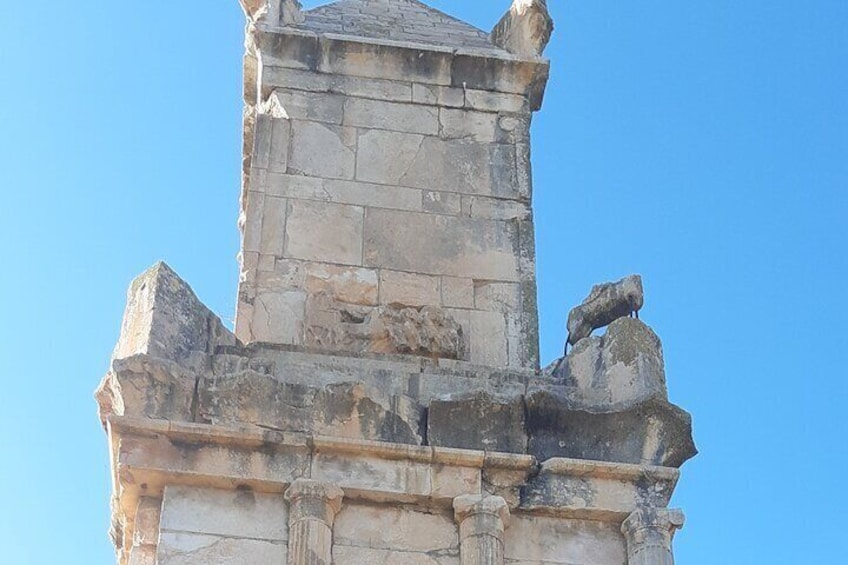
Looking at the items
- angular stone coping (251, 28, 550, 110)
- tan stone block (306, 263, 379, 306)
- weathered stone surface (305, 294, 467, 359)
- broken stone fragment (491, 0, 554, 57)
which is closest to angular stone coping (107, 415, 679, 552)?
weathered stone surface (305, 294, 467, 359)

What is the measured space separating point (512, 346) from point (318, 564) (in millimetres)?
2472

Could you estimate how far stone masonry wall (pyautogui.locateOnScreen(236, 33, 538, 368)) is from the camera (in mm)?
10961

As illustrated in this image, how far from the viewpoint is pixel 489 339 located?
11.0m

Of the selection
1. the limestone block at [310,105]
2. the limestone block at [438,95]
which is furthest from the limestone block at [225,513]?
the limestone block at [438,95]

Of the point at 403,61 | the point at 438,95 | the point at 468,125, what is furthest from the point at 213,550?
the point at 403,61

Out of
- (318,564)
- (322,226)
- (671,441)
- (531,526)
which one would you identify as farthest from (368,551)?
(322,226)

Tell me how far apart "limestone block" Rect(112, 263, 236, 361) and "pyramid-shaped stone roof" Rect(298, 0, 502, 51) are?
9.69 ft

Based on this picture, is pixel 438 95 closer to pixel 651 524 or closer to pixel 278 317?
pixel 278 317

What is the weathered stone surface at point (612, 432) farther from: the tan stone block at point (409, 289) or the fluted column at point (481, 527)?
the tan stone block at point (409, 289)

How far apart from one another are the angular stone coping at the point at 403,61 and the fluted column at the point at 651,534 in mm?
3969

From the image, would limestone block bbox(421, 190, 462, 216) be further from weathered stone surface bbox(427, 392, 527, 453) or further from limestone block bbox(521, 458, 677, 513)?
limestone block bbox(521, 458, 677, 513)

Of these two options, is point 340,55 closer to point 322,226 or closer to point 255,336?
point 322,226

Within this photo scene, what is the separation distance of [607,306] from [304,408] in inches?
88.3

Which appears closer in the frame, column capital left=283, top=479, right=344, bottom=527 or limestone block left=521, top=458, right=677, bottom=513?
column capital left=283, top=479, right=344, bottom=527
